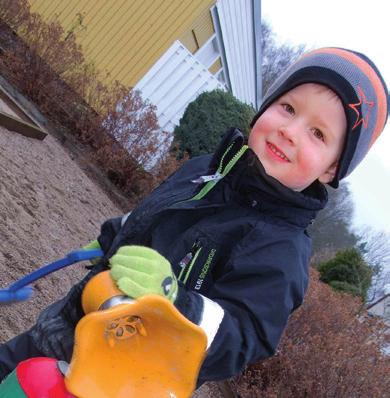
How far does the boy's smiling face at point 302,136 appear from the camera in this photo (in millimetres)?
1674

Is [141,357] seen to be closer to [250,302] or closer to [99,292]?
[99,292]

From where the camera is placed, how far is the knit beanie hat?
1735 millimetres

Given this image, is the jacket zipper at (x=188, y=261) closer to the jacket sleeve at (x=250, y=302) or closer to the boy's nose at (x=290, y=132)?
the jacket sleeve at (x=250, y=302)

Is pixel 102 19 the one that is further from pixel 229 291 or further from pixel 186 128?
pixel 229 291

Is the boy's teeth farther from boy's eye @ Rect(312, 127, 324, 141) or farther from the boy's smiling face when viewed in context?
boy's eye @ Rect(312, 127, 324, 141)

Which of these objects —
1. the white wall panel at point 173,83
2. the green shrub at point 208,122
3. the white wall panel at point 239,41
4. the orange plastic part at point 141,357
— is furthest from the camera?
the white wall panel at point 239,41

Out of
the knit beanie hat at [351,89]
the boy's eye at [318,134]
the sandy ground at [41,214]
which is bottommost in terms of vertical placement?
the sandy ground at [41,214]

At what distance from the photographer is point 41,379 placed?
1203mm

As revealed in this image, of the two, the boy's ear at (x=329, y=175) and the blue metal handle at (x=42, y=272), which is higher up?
the boy's ear at (x=329, y=175)

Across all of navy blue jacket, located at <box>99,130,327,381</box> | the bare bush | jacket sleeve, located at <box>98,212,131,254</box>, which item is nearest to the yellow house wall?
the bare bush

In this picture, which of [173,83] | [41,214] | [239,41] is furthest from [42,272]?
[239,41]

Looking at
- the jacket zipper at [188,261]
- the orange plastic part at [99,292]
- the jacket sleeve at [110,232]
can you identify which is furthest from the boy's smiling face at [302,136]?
the orange plastic part at [99,292]

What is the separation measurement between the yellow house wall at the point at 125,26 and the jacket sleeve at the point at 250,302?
352 inches

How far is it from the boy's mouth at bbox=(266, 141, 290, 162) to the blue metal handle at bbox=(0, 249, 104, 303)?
73cm
